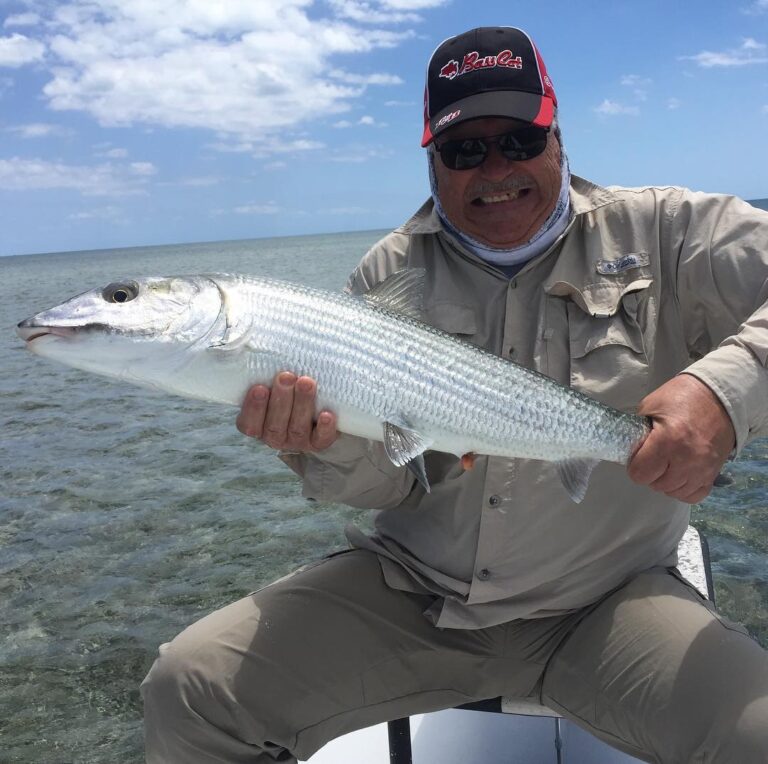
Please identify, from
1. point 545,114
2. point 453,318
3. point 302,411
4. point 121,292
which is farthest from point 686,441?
point 121,292

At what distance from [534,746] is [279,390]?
2.30 m

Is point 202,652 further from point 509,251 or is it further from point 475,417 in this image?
point 509,251

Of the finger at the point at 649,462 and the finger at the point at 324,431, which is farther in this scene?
the finger at the point at 324,431

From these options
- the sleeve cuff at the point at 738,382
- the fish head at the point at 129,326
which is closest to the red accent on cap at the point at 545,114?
the sleeve cuff at the point at 738,382

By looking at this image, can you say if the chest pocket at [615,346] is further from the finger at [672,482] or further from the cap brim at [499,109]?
the cap brim at [499,109]

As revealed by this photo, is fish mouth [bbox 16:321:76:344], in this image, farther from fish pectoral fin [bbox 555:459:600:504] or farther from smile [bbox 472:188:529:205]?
fish pectoral fin [bbox 555:459:600:504]

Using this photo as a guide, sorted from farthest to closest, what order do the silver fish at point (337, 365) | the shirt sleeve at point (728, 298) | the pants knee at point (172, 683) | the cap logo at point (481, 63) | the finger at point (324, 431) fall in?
the cap logo at point (481, 63) → the finger at point (324, 431) → the silver fish at point (337, 365) → the pants knee at point (172, 683) → the shirt sleeve at point (728, 298)

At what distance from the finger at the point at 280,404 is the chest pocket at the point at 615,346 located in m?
1.25

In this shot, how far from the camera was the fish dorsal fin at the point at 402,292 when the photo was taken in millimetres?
3381

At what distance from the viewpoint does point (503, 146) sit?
3480mm

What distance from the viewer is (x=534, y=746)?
12.6ft

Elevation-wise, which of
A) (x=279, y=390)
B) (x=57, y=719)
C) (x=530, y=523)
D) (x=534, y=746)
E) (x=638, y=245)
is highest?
(x=638, y=245)

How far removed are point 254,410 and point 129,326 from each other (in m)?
0.60

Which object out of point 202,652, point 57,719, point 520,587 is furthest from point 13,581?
point 520,587
